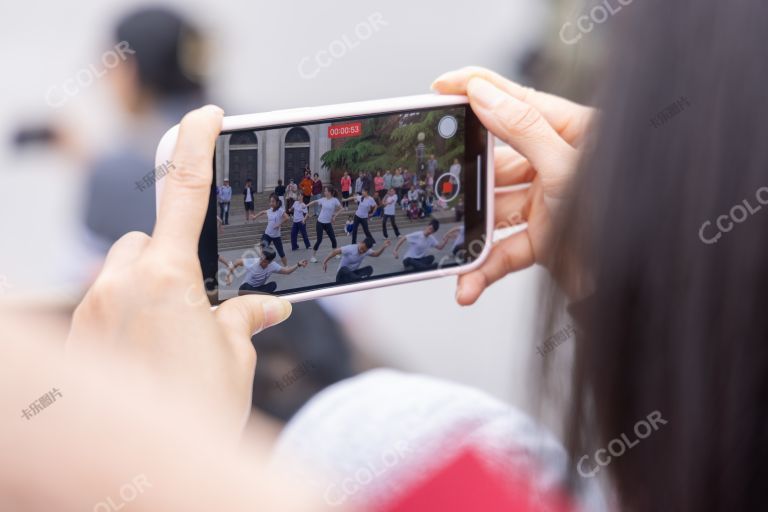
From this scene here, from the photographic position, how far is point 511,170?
41.1 inches

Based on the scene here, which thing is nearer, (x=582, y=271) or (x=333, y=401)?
(x=582, y=271)

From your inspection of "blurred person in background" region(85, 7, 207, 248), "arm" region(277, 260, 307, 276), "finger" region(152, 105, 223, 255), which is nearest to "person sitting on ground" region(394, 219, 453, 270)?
"arm" region(277, 260, 307, 276)

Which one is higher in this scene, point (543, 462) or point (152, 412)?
point (152, 412)

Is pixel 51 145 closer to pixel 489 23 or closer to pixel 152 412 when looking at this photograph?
pixel 489 23

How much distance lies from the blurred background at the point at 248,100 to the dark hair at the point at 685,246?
0.59m

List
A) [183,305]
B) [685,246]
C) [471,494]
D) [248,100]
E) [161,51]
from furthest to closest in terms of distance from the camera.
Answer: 1. [248,100]
2. [161,51]
3. [183,305]
4. [471,494]
5. [685,246]

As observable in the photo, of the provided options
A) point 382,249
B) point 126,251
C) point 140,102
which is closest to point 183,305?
point 126,251

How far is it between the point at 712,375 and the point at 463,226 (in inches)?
20.3

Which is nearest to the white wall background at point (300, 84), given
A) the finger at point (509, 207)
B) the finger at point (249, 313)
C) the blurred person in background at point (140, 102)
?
the blurred person in background at point (140, 102)

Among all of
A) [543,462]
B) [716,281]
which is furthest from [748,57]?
[543,462]

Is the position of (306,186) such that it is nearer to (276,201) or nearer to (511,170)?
(276,201)

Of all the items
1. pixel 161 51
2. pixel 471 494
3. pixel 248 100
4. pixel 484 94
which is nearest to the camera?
pixel 471 494

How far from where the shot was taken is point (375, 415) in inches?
29.5

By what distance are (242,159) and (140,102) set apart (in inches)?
28.0
